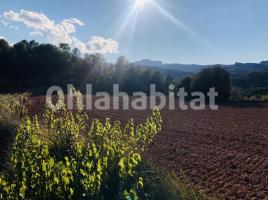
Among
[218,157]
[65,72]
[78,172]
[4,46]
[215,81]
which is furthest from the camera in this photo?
[4,46]

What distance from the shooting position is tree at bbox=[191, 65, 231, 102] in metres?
48.3

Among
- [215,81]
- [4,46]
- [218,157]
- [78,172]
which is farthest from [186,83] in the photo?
[78,172]

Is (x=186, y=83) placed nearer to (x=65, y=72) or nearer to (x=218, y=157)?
(x=65, y=72)

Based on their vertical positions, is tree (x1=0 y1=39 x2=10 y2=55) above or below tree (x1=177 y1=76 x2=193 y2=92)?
above

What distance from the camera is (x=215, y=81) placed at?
49.1 metres

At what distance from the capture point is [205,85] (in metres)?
50.0

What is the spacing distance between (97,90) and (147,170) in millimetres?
53904

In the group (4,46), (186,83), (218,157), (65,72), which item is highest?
(4,46)

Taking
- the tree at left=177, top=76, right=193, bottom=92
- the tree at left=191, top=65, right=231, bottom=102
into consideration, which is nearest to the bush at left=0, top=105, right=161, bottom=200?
the tree at left=191, top=65, right=231, bottom=102

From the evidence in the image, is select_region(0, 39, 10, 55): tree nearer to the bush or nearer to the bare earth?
the bare earth

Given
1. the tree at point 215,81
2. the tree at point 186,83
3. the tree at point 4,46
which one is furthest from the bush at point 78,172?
the tree at point 4,46

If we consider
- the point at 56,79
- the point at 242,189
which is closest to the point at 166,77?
the point at 56,79

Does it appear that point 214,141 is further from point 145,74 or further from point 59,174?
point 145,74

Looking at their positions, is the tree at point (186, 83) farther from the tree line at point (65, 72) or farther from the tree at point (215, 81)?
the tree line at point (65, 72)
